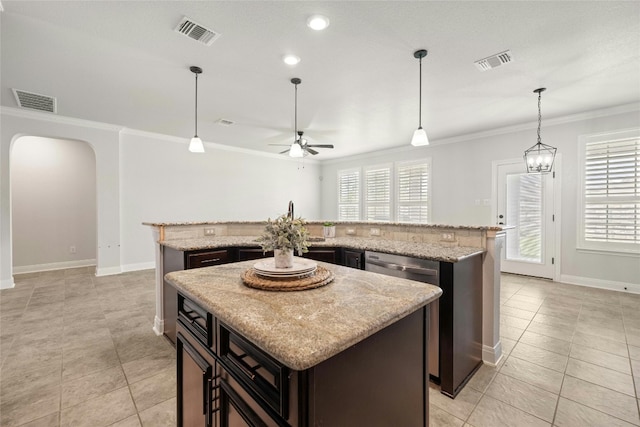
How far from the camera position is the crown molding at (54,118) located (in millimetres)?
4191

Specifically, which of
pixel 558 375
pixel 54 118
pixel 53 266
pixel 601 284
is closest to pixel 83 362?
pixel 558 375

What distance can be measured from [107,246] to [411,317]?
227 inches

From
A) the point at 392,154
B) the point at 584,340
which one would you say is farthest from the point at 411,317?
the point at 392,154

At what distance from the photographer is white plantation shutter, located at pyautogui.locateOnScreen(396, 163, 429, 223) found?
249 inches

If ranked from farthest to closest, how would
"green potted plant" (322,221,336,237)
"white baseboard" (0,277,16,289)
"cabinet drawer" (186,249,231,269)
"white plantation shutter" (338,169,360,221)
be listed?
"white plantation shutter" (338,169,360,221)
"white baseboard" (0,277,16,289)
"green potted plant" (322,221,336,237)
"cabinet drawer" (186,249,231,269)

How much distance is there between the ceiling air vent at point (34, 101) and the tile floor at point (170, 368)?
8.97 ft

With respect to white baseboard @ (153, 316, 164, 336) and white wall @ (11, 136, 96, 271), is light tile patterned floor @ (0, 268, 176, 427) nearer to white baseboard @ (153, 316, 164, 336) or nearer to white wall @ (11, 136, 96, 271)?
white baseboard @ (153, 316, 164, 336)

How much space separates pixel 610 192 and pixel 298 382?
217 inches

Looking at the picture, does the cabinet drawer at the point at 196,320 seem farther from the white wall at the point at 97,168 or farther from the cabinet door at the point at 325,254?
the white wall at the point at 97,168

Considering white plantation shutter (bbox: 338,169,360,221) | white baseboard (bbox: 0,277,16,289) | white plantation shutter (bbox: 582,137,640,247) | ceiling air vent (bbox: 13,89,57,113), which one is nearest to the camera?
ceiling air vent (bbox: 13,89,57,113)

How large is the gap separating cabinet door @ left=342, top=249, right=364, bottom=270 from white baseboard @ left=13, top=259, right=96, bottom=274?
242 inches

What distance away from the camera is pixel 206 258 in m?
2.50

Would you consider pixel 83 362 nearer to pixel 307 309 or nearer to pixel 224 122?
pixel 307 309

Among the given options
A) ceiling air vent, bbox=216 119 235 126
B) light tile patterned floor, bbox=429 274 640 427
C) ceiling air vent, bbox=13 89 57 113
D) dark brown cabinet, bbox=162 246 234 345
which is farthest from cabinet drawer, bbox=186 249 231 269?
ceiling air vent, bbox=13 89 57 113
